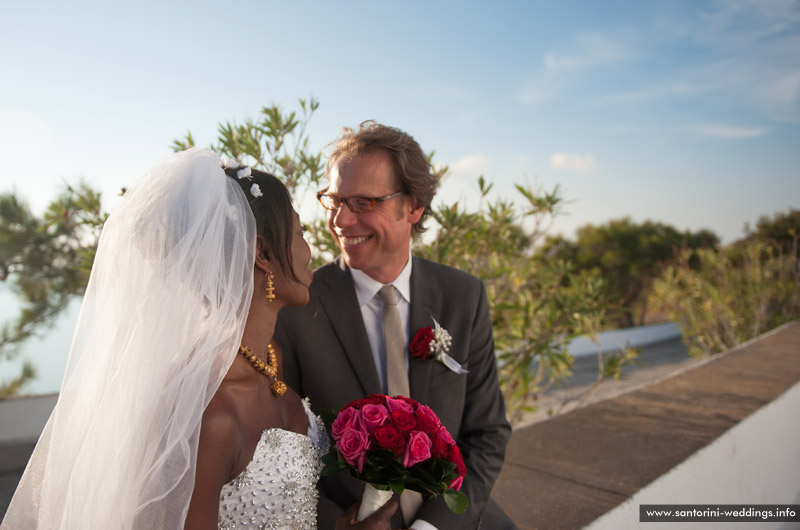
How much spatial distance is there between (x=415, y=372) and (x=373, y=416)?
0.71m

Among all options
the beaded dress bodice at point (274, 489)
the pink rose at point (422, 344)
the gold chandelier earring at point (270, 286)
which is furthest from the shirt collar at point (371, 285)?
the beaded dress bodice at point (274, 489)

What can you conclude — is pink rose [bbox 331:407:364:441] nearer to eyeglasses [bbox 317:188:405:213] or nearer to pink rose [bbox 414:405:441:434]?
pink rose [bbox 414:405:441:434]

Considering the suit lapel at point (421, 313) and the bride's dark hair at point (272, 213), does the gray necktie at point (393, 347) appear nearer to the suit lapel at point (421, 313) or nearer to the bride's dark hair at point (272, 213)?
the suit lapel at point (421, 313)

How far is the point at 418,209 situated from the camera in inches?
111

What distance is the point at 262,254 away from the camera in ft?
5.81

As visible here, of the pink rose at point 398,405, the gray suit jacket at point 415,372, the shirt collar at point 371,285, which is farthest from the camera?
the shirt collar at point 371,285

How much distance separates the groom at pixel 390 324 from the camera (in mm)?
2311

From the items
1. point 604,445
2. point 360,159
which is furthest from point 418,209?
point 604,445

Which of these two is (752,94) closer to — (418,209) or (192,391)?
(418,209)

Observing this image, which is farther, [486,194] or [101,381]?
[486,194]

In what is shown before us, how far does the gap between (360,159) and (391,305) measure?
0.71 m

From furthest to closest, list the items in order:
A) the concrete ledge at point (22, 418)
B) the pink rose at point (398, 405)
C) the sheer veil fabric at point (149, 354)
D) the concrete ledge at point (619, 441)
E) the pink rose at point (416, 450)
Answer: the concrete ledge at point (22, 418) → the concrete ledge at point (619, 441) → the pink rose at point (398, 405) → the pink rose at point (416, 450) → the sheer veil fabric at point (149, 354)

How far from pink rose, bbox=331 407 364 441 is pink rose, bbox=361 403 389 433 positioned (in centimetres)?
2

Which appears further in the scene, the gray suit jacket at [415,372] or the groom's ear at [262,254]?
the gray suit jacket at [415,372]
